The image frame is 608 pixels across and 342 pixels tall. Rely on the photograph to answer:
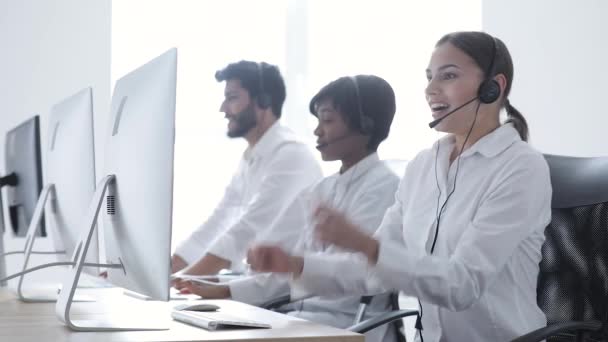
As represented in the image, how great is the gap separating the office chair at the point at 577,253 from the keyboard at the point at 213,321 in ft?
2.38

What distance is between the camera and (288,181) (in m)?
3.07

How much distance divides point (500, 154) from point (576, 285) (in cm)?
34

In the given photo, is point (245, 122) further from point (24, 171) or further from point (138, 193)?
point (138, 193)

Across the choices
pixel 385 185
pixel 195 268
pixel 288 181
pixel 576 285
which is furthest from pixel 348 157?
pixel 576 285

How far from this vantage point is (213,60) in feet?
14.1

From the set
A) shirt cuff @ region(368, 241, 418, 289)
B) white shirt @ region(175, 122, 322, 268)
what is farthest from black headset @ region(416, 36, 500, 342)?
white shirt @ region(175, 122, 322, 268)

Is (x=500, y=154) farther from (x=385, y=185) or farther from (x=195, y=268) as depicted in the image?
(x=195, y=268)

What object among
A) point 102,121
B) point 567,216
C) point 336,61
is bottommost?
point 567,216

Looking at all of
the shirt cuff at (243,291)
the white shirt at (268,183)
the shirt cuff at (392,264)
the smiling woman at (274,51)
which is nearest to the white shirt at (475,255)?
the shirt cuff at (392,264)

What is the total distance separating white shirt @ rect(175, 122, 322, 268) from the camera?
10.0ft

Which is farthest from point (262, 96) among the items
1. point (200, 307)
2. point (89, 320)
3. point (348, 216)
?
point (89, 320)

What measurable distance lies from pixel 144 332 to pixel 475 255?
0.73 m

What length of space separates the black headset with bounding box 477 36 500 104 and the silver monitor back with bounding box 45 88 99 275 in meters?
0.91

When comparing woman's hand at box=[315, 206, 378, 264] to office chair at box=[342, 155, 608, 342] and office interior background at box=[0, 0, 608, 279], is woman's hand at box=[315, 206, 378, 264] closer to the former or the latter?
office chair at box=[342, 155, 608, 342]
